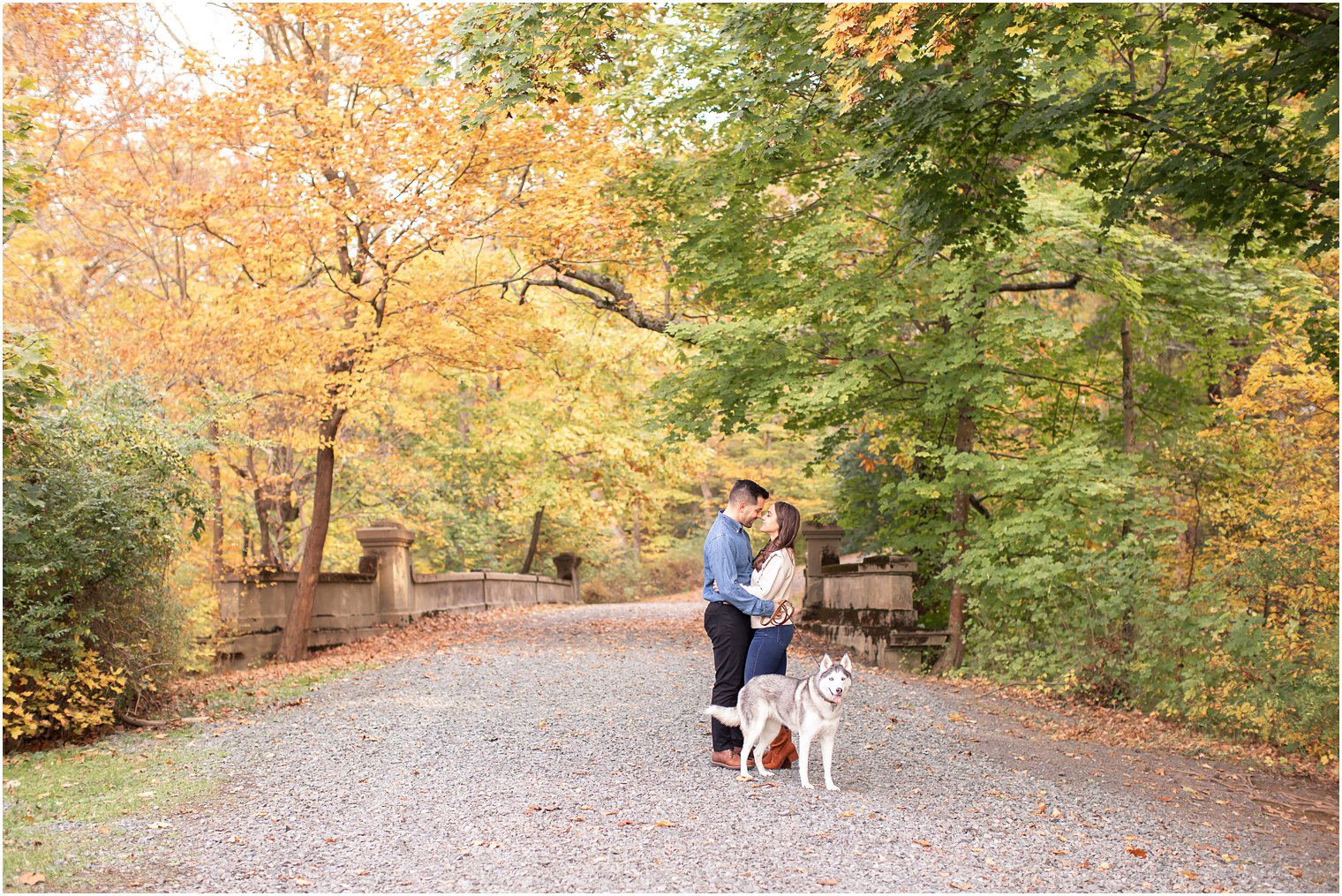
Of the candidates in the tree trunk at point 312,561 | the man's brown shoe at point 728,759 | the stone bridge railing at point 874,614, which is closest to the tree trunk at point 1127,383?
the stone bridge railing at point 874,614

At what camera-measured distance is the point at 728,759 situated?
676 cm

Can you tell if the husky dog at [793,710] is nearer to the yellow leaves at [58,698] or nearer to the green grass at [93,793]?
the green grass at [93,793]

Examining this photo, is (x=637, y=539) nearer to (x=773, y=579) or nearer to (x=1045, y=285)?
(x=1045, y=285)

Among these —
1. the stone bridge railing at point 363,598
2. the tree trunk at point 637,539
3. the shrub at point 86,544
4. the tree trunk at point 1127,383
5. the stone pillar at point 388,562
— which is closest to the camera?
the shrub at point 86,544

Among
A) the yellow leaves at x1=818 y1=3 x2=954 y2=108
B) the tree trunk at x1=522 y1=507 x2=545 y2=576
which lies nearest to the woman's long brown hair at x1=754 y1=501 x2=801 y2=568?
the yellow leaves at x1=818 y1=3 x2=954 y2=108

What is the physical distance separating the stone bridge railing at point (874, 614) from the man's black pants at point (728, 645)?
7376 mm

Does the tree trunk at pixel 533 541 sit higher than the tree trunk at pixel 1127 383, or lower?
lower

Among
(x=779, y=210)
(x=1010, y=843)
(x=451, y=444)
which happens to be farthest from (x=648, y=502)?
(x=1010, y=843)

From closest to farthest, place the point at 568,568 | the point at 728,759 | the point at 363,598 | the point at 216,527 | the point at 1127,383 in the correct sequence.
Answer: the point at 728,759
the point at 1127,383
the point at 216,527
the point at 363,598
the point at 568,568

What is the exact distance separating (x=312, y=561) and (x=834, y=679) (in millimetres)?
10318

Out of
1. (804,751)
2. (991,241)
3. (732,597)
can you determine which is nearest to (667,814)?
(804,751)

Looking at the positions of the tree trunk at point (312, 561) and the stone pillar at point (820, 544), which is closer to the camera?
the tree trunk at point (312, 561)

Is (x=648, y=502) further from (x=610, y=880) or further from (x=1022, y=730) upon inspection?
(x=610, y=880)

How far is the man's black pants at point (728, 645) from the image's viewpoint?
262 inches
